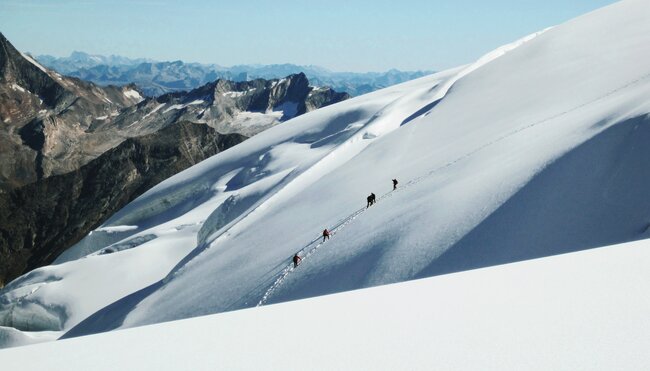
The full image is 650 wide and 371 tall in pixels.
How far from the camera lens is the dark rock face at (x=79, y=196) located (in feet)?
295

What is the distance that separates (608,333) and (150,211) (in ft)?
172

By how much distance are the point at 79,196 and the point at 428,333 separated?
103m

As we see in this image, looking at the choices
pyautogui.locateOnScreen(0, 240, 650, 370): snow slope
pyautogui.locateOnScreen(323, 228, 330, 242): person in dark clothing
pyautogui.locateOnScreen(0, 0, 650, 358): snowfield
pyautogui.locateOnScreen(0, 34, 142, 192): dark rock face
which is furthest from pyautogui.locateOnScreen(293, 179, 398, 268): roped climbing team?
pyautogui.locateOnScreen(0, 34, 142, 192): dark rock face

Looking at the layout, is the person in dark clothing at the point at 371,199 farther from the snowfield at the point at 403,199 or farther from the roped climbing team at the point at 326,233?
the snowfield at the point at 403,199

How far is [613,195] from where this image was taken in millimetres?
14969

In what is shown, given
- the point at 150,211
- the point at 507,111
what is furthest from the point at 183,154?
the point at 507,111

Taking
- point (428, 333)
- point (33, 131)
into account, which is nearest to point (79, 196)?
point (33, 131)

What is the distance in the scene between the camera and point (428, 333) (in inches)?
186

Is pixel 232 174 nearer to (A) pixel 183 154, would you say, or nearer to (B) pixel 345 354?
(B) pixel 345 354

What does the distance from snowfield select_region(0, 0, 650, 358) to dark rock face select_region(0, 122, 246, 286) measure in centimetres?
3941

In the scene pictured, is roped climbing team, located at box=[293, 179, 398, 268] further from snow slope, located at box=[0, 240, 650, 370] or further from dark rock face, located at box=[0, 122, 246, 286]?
dark rock face, located at box=[0, 122, 246, 286]

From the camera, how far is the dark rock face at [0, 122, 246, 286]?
89.8 m

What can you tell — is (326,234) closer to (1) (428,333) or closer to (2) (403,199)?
(2) (403,199)

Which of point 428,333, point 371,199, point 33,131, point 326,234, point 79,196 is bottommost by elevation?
point 79,196
